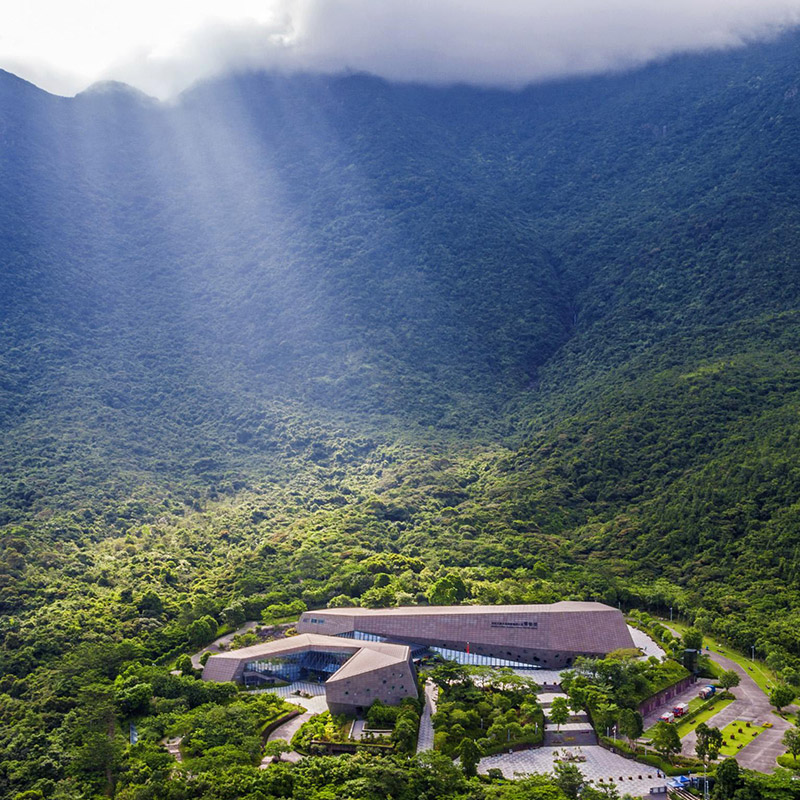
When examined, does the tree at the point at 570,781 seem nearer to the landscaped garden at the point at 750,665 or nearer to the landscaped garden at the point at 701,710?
the landscaped garden at the point at 701,710

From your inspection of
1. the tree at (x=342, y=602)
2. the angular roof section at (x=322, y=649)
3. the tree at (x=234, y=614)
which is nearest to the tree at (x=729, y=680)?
the angular roof section at (x=322, y=649)

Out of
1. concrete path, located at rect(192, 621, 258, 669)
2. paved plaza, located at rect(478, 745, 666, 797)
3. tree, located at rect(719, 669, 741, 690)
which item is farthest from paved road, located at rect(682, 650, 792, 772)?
concrete path, located at rect(192, 621, 258, 669)

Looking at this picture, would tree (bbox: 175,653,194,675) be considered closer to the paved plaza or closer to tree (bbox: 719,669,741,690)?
the paved plaza

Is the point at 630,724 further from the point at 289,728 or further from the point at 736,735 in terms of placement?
the point at 289,728

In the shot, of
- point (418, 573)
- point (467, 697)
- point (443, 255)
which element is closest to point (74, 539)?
point (418, 573)

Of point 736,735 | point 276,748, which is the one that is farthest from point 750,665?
point 276,748

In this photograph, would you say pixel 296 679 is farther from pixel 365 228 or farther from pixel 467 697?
pixel 365 228

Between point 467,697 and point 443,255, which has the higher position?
point 443,255
